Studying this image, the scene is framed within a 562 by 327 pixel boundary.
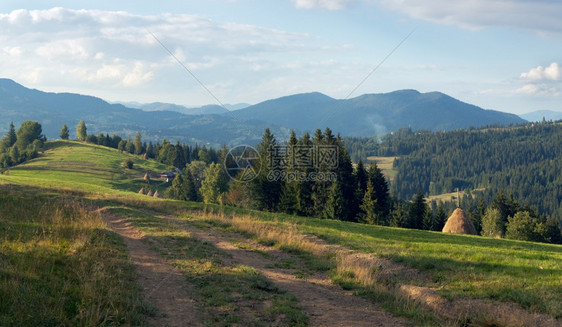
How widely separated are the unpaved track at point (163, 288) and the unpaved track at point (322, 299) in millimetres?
2819

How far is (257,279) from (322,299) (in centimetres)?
228

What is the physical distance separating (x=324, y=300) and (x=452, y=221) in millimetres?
47791

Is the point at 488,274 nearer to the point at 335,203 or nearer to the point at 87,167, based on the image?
the point at 335,203

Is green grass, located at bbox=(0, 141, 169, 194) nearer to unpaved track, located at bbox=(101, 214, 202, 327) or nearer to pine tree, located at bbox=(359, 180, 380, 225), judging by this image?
pine tree, located at bbox=(359, 180, 380, 225)

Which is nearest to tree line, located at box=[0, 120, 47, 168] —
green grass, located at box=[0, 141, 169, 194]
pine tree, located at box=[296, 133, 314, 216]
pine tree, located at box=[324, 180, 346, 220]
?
green grass, located at box=[0, 141, 169, 194]

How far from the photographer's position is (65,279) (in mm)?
10016

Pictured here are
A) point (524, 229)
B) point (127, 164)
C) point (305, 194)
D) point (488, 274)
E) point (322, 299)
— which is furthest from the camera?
point (127, 164)

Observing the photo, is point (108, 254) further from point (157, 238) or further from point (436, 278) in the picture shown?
point (436, 278)

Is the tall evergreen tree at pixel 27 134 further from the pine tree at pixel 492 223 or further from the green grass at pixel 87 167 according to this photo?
the pine tree at pixel 492 223

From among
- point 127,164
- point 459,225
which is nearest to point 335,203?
point 459,225

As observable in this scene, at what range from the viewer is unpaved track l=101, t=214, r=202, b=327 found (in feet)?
29.5

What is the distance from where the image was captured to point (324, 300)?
1144cm

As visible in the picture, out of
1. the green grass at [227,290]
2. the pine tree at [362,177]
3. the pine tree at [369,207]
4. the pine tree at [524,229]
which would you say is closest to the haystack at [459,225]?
the pine tree at [369,207]

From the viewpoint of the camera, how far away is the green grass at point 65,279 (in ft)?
25.8
